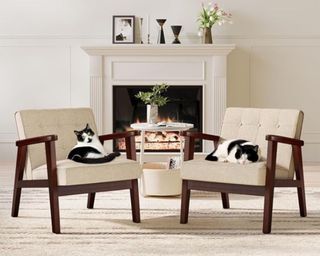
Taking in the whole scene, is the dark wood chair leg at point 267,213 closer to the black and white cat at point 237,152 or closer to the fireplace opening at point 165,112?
the black and white cat at point 237,152

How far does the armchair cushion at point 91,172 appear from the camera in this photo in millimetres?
4789

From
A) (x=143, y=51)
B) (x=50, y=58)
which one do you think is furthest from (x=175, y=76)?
(x=50, y=58)

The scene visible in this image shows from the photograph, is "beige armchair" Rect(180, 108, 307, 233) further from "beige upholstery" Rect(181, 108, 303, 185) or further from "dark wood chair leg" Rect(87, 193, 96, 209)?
"dark wood chair leg" Rect(87, 193, 96, 209)

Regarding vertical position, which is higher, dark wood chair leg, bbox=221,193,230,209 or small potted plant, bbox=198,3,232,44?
small potted plant, bbox=198,3,232,44

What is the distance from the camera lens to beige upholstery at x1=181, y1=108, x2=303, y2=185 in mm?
4840

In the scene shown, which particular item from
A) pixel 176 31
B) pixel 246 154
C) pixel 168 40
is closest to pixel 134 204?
pixel 246 154

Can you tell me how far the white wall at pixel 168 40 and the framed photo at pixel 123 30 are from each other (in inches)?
7.5

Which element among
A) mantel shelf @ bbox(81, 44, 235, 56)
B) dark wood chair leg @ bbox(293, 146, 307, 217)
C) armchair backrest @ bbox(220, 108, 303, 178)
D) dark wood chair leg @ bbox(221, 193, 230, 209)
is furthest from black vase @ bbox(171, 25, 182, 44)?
dark wood chair leg @ bbox(293, 146, 307, 217)

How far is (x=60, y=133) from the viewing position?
542 cm

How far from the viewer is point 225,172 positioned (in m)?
4.88

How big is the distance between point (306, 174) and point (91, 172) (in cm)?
318

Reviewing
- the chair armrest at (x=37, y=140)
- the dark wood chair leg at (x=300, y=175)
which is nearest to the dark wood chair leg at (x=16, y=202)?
the chair armrest at (x=37, y=140)

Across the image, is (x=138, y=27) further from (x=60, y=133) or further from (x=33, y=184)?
(x=33, y=184)

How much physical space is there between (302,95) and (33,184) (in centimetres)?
416
